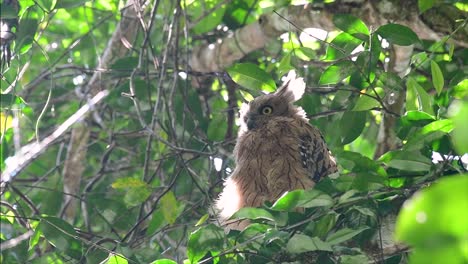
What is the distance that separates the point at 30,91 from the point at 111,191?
1189mm

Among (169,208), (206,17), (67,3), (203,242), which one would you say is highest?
(67,3)

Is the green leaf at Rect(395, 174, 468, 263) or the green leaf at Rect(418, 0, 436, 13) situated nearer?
the green leaf at Rect(395, 174, 468, 263)

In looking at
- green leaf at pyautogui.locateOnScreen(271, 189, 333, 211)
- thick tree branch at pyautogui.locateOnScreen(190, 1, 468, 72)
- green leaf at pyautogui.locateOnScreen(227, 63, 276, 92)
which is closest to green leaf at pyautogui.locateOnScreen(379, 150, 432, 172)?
green leaf at pyautogui.locateOnScreen(271, 189, 333, 211)

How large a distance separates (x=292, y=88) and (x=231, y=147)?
2.96ft

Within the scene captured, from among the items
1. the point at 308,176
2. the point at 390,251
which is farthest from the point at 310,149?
the point at 390,251

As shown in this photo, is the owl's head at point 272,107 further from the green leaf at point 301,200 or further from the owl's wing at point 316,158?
the green leaf at point 301,200

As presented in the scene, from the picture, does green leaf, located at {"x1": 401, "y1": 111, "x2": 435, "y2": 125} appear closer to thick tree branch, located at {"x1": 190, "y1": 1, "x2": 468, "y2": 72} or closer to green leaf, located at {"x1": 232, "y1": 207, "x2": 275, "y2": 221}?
thick tree branch, located at {"x1": 190, "y1": 1, "x2": 468, "y2": 72}

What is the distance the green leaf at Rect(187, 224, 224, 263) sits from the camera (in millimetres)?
2467

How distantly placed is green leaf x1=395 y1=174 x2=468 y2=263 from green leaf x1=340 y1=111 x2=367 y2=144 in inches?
97.6

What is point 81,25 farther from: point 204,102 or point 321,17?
point 321,17

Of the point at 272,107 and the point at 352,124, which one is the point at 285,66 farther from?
the point at 272,107

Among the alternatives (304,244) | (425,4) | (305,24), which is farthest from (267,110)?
(304,244)

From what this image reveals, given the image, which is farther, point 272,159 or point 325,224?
point 272,159

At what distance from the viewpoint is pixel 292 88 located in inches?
173
